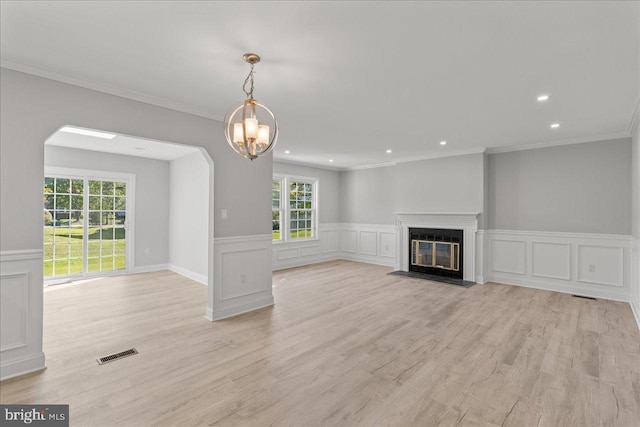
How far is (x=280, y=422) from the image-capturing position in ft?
6.50

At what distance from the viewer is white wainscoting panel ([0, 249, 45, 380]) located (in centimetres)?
249

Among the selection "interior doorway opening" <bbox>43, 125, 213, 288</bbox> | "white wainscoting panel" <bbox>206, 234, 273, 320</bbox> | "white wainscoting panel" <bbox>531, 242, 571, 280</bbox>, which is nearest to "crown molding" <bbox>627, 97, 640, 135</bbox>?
"white wainscoting panel" <bbox>531, 242, 571, 280</bbox>

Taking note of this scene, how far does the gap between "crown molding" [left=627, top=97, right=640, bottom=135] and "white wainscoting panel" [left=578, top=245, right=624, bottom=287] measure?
183 centimetres

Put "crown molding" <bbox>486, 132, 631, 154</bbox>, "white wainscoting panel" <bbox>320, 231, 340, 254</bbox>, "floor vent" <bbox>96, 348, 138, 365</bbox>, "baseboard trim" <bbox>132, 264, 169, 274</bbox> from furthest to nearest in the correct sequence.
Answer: "white wainscoting panel" <bbox>320, 231, 340, 254</bbox> → "baseboard trim" <bbox>132, 264, 169, 274</bbox> → "crown molding" <bbox>486, 132, 631, 154</bbox> → "floor vent" <bbox>96, 348, 138, 365</bbox>

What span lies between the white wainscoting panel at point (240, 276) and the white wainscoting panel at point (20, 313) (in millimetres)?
1651

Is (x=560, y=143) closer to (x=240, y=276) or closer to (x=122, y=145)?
(x=240, y=276)

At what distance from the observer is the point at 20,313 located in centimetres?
257

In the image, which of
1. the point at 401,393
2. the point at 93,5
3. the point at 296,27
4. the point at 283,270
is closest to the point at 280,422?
the point at 401,393

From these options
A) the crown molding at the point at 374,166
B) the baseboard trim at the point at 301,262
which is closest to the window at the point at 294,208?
the baseboard trim at the point at 301,262

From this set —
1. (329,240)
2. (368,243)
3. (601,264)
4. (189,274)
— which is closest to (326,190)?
(329,240)

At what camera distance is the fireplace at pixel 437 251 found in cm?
610

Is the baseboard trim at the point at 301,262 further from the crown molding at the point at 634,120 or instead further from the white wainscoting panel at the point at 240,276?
the crown molding at the point at 634,120

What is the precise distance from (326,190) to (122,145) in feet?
16.0

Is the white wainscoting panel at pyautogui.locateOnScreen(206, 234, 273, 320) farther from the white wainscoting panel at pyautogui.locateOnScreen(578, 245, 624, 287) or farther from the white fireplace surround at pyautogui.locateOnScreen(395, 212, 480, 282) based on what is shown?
the white wainscoting panel at pyautogui.locateOnScreen(578, 245, 624, 287)
